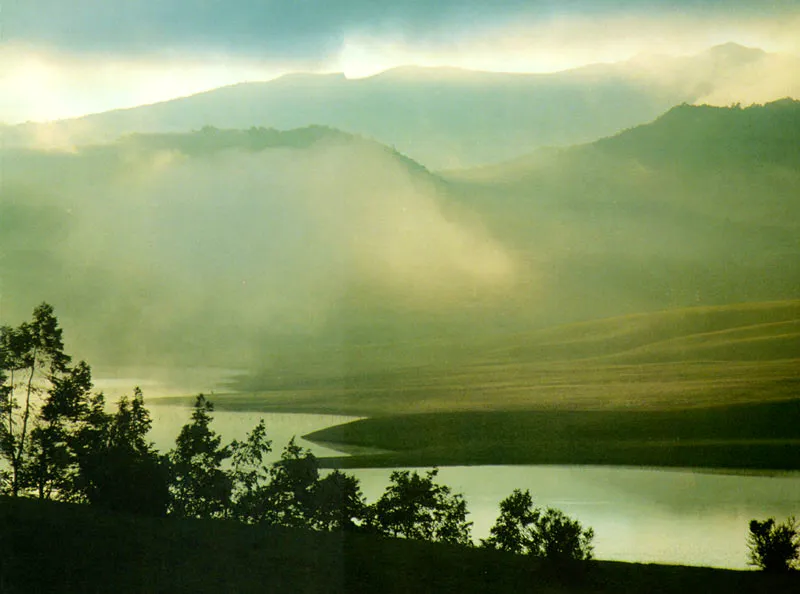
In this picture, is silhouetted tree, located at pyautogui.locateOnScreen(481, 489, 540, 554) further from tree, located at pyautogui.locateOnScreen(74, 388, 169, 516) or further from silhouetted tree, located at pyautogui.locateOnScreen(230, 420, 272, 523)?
tree, located at pyautogui.locateOnScreen(74, 388, 169, 516)

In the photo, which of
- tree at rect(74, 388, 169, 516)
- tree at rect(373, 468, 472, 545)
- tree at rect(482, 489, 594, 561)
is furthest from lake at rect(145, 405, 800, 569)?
tree at rect(74, 388, 169, 516)

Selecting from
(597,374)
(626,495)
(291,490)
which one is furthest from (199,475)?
(597,374)

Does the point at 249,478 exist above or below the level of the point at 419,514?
above

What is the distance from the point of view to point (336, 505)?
9.72m

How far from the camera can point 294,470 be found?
407 inches

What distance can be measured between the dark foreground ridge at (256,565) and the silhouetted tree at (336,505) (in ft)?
6.26

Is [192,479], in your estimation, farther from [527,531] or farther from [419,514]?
[527,531]

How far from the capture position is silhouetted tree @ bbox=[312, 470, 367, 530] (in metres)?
9.55

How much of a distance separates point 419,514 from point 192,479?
2797mm

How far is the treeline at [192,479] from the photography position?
9.05 metres

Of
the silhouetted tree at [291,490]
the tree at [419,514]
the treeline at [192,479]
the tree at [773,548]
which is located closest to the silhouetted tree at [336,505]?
the treeline at [192,479]

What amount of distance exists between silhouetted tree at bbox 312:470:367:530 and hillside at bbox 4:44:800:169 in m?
7.27

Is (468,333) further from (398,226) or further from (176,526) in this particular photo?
(176,526)

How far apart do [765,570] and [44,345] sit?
891cm
